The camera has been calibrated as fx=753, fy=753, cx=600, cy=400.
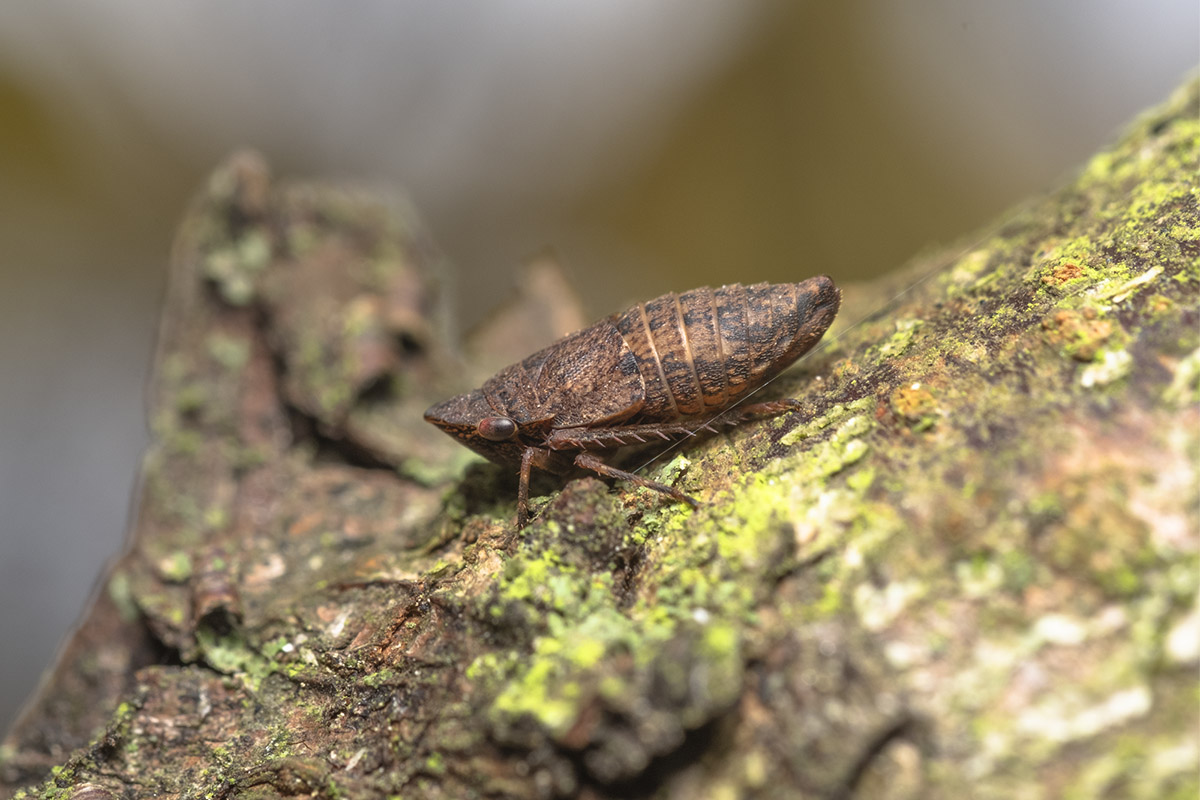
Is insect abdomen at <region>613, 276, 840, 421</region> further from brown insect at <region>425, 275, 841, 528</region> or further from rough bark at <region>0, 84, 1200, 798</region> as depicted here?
rough bark at <region>0, 84, 1200, 798</region>

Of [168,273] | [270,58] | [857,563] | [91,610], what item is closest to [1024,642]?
[857,563]

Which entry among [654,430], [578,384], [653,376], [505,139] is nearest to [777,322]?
[653,376]

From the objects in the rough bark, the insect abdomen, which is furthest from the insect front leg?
the insect abdomen

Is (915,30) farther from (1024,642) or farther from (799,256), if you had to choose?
(1024,642)

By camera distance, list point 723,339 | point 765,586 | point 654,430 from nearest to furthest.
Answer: point 765,586 < point 723,339 < point 654,430

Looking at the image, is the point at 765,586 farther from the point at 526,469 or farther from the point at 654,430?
the point at 526,469

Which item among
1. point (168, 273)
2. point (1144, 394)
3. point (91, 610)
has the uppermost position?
point (168, 273)
